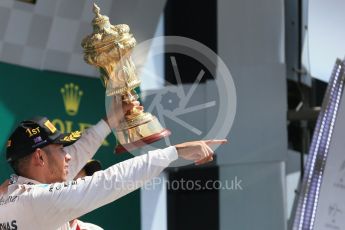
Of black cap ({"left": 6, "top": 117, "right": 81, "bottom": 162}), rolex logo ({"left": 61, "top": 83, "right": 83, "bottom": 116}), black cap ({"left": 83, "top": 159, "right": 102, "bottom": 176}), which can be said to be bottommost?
black cap ({"left": 83, "top": 159, "right": 102, "bottom": 176})

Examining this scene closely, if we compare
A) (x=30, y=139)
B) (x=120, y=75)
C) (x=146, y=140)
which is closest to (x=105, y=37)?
(x=120, y=75)

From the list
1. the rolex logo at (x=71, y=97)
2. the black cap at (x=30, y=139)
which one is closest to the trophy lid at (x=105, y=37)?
the black cap at (x=30, y=139)

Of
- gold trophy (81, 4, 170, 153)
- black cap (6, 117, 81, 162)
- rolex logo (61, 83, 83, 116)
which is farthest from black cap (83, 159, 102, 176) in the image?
rolex logo (61, 83, 83, 116)

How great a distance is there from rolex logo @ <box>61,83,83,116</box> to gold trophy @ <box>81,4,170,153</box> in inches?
48.7

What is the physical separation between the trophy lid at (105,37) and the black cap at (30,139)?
485 mm

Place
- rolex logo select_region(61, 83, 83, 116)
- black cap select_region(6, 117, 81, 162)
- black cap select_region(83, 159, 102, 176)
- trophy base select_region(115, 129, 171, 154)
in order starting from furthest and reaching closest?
rolex logo select_region(61, 83, 83, 116), black cap select_region(83, 159, 102, 176), trophy base select_region(115, 129, 171, 154), black cap select_region(6, 117, 81, 162)

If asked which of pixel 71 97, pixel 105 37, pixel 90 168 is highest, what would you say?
pixel 105 37

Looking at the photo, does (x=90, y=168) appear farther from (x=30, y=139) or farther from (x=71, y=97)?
(x=71, y=97)

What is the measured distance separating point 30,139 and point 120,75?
575mm

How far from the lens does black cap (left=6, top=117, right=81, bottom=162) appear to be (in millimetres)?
3152

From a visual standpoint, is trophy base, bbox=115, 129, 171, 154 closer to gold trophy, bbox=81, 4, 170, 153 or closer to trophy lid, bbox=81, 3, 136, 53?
gold trophy, bbox=81, 4, 170, 153

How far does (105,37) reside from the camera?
11.7ft

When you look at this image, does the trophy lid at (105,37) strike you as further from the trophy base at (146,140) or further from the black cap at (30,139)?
the black cap at (30,139)

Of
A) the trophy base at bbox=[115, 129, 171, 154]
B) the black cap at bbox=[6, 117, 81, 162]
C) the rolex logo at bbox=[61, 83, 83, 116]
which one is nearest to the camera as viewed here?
the black cap at bbox=[6, 117, 81, 162]
